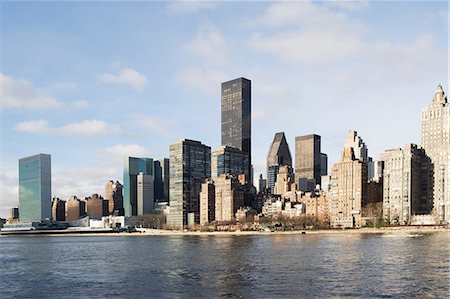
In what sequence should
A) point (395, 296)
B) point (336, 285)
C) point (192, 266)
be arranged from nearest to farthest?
point (395, 296), point (336, 285), point (192, 266)

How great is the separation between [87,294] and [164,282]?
12291 mm

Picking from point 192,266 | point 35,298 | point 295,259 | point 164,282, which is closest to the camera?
point 35,298

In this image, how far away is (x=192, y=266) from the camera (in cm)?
9331

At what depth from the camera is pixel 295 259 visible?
102750 mm

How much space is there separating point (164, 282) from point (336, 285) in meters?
23.7

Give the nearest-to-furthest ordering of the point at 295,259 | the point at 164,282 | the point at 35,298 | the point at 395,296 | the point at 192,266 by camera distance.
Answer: the point at 395,296 → the point at 35,298 → the point at 164,282 → the point at 192,266 → the point at 295,259

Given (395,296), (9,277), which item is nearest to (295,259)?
(395,296)

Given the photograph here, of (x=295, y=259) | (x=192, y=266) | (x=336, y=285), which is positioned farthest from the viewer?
(x=295, y=259)

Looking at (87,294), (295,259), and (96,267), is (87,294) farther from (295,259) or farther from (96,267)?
(295,259)

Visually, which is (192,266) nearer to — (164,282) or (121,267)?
(121,267)

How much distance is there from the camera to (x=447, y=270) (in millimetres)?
78125

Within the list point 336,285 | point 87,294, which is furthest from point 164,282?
point 336,285

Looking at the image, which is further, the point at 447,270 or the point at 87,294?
the point at 447,270

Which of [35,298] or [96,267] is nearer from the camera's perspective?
[35,298]
